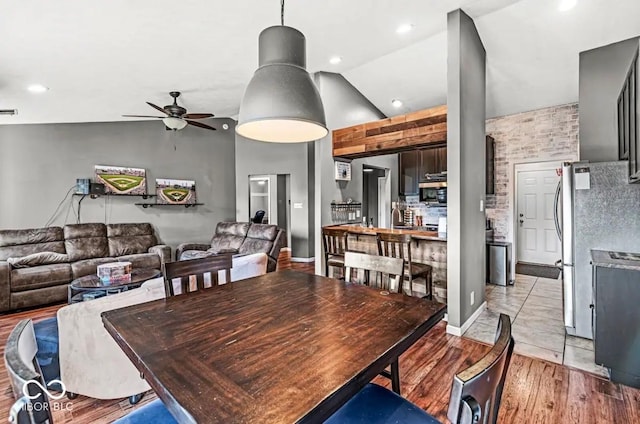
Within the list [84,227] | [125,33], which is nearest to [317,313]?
[125,33]

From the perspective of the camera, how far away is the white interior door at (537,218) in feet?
19.0

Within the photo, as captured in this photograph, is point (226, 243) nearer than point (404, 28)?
No

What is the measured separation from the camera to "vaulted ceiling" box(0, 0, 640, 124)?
105 inches

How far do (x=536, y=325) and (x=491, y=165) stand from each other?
304 centimetres

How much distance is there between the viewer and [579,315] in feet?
9.53

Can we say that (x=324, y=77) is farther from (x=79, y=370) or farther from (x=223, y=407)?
(x=223, y=407)

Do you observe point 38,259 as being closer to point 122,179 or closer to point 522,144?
point 122,179

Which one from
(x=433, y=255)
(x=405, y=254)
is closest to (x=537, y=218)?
(x=433, y=255)

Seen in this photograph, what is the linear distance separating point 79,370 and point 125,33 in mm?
2776

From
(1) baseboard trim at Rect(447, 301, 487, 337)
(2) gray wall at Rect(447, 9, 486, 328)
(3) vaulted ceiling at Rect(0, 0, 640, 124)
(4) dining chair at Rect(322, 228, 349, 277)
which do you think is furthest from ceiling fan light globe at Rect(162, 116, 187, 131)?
(1) baseboard trim at Rect(447, 301, 487, 337)

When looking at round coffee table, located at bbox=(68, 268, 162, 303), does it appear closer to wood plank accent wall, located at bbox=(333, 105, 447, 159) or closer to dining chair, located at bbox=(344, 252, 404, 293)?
dining chair, located at bbox=(344, 252, 404, 293)

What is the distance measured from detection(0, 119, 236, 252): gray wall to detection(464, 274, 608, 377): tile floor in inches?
213

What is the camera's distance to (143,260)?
4984mm

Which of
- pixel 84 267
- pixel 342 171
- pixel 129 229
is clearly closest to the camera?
pixel 84 267
